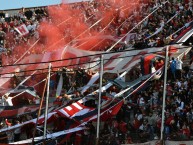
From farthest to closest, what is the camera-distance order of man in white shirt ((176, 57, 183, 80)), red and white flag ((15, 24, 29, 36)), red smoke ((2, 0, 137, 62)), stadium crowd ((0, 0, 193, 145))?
red and white flag ((15, 24, 29, 36))
red smoke ((2, 0, 137, 62))
man in white shirt ((176, 57, 183, 80))
stadium crowd ((0, 0, 193, 145))

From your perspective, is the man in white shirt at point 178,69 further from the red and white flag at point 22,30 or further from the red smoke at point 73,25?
the red and white flag at point 22,30

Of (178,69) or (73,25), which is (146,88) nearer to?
(178,69)

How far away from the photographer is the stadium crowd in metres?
18.5

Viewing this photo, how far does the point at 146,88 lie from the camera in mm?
21969

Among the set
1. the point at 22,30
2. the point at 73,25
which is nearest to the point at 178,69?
the point at 73,25

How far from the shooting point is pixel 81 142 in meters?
18.2

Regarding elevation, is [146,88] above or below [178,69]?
below

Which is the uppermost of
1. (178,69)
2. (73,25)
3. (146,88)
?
(73,25)

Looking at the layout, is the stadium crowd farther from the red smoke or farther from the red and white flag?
the red and white flag

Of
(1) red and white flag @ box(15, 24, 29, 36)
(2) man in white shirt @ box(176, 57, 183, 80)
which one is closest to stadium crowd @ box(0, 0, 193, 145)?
(2) man in white shirt @ box(176, 57, 183, 80)

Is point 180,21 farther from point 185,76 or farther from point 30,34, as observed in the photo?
point 30,34

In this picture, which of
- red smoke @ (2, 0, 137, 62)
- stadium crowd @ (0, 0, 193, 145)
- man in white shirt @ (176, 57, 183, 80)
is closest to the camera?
stadium crowd @ (0, 0, 193, 145)

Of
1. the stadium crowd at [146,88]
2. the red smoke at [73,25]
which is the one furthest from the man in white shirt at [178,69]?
the red smoke at [73,25]

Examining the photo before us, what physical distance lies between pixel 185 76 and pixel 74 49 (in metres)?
6.83
